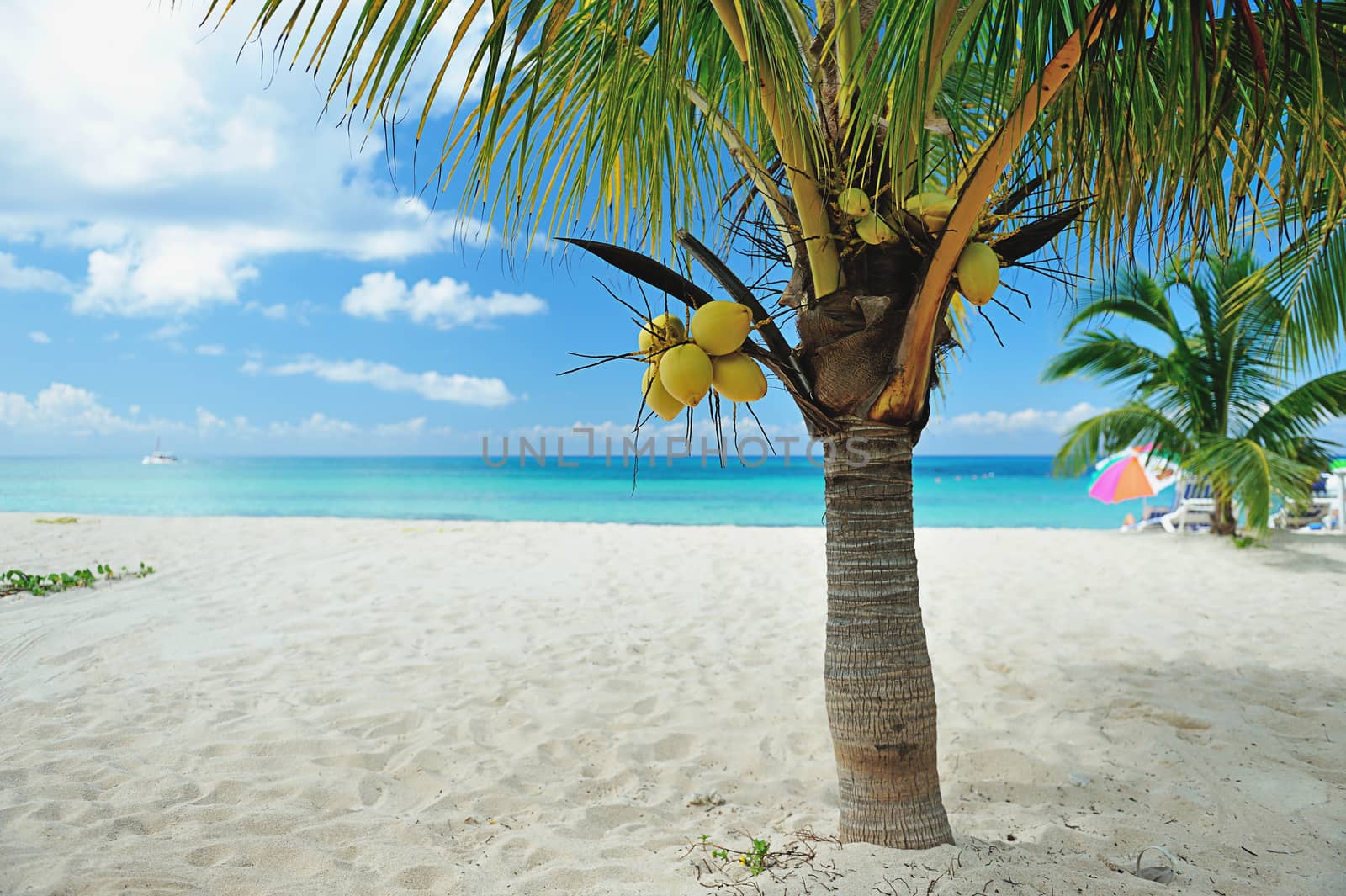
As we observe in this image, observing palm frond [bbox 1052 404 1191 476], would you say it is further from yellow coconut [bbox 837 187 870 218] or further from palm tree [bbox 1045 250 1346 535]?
Result: yellow coconut [bbox 837 187 870 218]

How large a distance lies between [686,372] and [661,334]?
0.18 m

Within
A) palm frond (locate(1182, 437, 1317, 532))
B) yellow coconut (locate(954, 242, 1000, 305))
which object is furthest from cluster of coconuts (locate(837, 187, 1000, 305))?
palm frond (locate(1182, 437, 1317, 532))

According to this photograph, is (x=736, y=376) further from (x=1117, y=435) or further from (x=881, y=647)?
(x=1117, y=435)

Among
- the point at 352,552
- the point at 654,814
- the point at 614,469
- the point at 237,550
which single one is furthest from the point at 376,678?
the point at 614,469

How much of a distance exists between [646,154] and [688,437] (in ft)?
3.99

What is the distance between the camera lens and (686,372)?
5.69 feet

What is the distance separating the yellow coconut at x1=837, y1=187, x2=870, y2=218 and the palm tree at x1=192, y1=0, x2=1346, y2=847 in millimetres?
37

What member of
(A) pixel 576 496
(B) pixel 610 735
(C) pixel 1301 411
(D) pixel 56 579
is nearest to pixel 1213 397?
(C) pixel 1301 411

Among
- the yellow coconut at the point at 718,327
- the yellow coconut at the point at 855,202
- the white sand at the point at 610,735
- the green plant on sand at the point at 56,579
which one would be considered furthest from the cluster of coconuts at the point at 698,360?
the green plant on sand at the point at 56,579

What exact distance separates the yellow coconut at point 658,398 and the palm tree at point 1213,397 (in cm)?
806

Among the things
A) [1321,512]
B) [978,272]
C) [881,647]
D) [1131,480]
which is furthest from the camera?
[1131,480]

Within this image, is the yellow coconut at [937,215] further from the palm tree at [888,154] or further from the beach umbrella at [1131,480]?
the beach umbrella at [1131,480]

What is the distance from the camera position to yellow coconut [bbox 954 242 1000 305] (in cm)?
186

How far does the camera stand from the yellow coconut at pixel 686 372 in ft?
5.70
